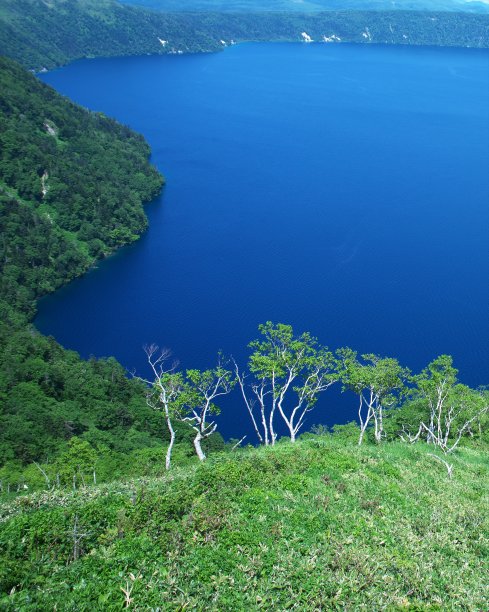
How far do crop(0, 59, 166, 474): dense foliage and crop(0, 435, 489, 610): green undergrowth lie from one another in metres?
16.6

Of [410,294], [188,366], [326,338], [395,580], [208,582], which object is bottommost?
[188,366]

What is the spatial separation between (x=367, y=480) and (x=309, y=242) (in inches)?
2945

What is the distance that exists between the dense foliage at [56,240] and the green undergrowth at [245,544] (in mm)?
16578

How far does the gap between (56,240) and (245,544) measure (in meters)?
80.2

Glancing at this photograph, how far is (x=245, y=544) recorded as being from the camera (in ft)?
66.7

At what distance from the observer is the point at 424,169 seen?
13288 cm

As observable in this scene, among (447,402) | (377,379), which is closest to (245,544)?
(377,379)

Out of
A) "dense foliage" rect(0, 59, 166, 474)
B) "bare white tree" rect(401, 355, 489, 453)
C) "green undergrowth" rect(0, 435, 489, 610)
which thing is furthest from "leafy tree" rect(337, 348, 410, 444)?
"dense foliage" rect(0, 59, 166, 474)

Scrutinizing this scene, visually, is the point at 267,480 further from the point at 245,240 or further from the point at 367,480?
the point at 245,240

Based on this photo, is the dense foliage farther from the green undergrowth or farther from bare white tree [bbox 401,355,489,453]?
bare white tree [bbox 401,355,489,453]

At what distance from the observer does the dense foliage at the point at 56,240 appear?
147 ft

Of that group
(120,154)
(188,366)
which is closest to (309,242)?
(188,366)

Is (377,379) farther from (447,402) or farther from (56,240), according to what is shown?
(56,240)

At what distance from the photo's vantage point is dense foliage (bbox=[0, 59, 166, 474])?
4488 cm
